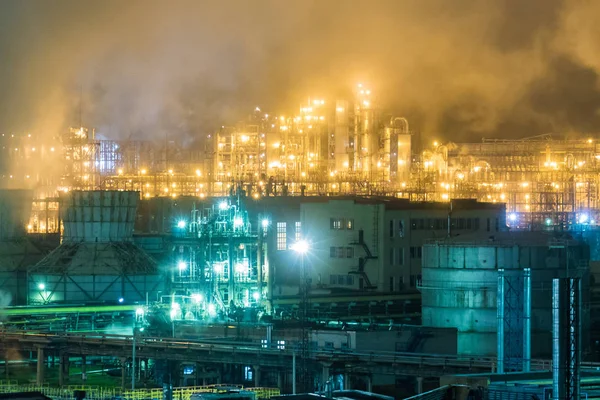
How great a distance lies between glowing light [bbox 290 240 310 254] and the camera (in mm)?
49434

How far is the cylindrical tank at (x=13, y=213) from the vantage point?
5731cm

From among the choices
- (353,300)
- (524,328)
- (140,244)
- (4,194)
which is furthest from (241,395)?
(4,194)

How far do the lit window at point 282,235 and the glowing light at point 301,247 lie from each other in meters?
0.57

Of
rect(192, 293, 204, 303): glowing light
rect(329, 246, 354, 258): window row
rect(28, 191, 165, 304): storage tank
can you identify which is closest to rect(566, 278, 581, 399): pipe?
rect(192, 293, 204, 303): glowing light

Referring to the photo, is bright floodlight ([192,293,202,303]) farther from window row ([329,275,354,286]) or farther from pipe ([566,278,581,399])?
pipe ([566,278,581,399])

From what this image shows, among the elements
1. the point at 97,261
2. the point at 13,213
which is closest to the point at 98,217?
the point at 97,261

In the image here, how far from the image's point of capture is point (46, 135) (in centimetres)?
8025

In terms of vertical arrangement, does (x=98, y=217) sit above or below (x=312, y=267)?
above

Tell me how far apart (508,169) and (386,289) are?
27795 millimetres

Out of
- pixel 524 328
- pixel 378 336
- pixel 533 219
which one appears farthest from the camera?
pixel 533 219

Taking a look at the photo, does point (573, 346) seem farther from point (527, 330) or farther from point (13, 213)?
point (13, 213)

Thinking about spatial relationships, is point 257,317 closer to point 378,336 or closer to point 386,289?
point 378,336

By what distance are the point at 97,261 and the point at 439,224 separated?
36.3 ft

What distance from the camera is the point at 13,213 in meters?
58.2
